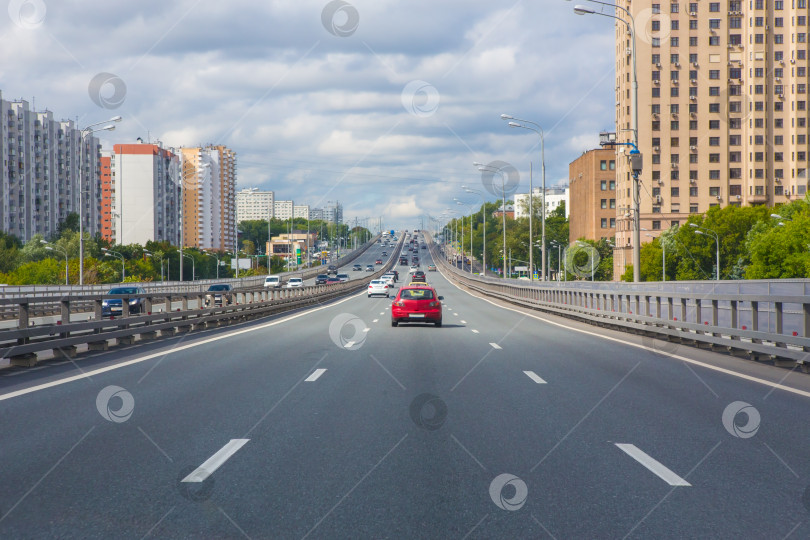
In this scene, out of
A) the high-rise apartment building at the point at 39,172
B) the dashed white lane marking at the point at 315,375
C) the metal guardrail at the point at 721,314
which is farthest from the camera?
the high-rise apartment building at the point at 39,172

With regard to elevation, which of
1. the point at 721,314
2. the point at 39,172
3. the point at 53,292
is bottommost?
the point at 53,292

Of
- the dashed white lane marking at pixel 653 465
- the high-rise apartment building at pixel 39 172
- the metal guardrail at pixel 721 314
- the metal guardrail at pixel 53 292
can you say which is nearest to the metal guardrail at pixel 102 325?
the metal guardrail at pixel 53 292

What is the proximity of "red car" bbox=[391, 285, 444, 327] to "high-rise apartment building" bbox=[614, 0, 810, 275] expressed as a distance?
305 feet

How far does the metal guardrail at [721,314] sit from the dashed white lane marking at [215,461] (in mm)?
9696

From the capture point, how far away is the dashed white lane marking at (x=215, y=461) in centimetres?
615

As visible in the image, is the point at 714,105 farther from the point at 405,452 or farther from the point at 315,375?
the point at 405,452

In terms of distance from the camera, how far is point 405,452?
23.0 ft

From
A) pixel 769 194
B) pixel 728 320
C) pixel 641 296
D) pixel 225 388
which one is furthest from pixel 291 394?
pixel 769 194

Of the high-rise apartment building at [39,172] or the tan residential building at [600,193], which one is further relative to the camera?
the tan residential building at [600,193]

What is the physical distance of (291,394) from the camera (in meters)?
10.6

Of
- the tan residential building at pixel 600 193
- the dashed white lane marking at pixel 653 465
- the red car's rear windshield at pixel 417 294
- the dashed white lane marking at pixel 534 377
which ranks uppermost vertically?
the tan residential building at pixel 600 193

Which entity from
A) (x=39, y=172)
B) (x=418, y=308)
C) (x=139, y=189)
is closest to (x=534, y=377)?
(x=418, y=308)

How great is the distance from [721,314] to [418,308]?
11.5 m

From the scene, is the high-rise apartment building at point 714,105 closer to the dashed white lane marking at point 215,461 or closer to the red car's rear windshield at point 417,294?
the red car's rear windshield at point 417,294
